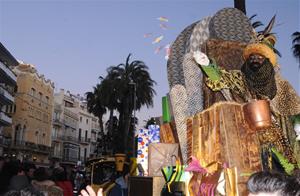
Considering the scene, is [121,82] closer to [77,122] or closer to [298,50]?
[298,50]

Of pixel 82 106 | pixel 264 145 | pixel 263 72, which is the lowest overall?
pixel 264 145

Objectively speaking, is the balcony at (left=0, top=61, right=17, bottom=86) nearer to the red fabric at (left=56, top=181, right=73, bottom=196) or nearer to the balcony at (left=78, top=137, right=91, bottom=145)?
the red fabric at (left=56, top=181, right=73, bottom=196)

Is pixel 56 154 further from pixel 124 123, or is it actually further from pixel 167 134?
pixel 167 134

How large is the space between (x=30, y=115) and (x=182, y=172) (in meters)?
50.8

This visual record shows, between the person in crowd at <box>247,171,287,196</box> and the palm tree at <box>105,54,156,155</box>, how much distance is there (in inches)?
1075

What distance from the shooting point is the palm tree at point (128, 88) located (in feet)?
97.7

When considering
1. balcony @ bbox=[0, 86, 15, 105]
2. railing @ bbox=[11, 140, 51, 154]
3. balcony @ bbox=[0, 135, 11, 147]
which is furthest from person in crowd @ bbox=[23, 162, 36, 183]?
railing @ bbox=[11, 140, 51, 154]

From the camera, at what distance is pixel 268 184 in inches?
67.4

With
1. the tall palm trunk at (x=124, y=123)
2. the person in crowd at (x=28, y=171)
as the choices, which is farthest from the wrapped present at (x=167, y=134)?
the tall palm trunk at (x=124, y=123)

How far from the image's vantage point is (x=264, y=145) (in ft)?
13.8

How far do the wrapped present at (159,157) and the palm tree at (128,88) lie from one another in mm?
23788

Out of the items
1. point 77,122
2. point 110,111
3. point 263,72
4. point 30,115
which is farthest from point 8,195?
point 77,122

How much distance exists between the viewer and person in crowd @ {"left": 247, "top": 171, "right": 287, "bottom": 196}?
66.7 inches

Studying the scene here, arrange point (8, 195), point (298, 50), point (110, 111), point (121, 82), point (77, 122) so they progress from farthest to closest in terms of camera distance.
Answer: point (77, 122) → point (110, 111) → point (121, 82) → point (298, 50) → point (8, 195)
